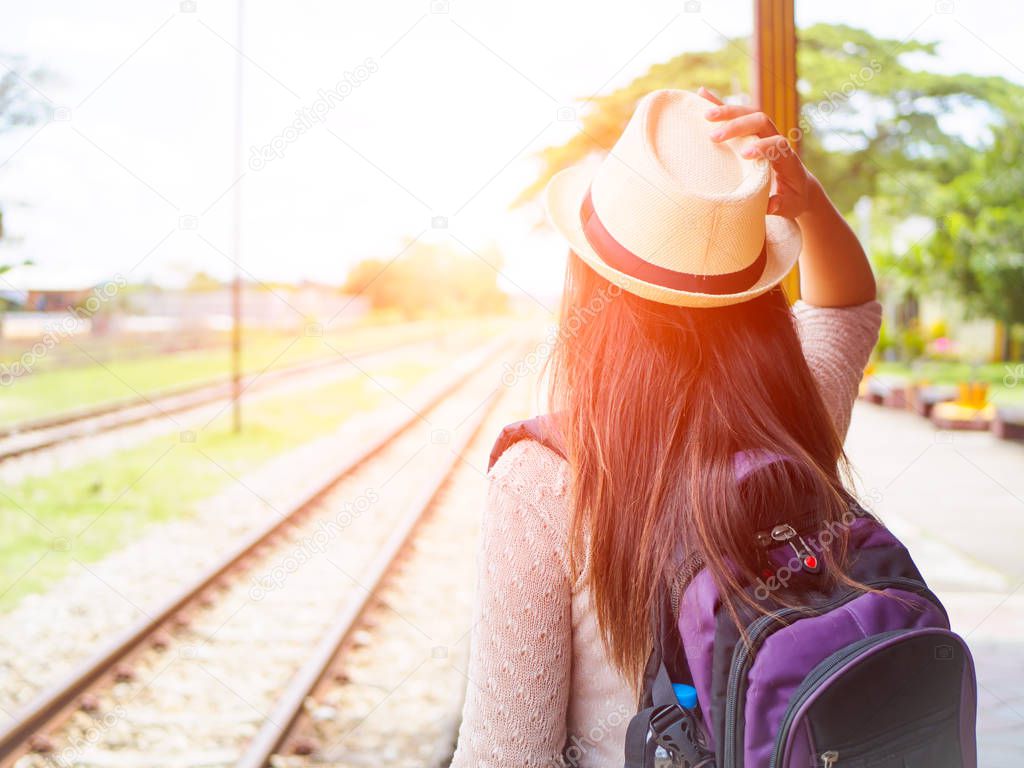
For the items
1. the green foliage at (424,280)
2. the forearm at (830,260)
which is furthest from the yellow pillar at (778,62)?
the green foliage at (424,280)

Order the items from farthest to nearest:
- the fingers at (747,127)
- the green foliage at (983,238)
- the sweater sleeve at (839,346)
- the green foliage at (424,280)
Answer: the green foliage at (424,280)
the green foliage at (983,238)
the sweater sleeve at (839,346)
the fingers at (747,127)

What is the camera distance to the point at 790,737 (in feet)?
3.02

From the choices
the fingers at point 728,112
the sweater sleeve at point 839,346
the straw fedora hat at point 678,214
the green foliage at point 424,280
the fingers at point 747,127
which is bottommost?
the green foliage at point 424,280

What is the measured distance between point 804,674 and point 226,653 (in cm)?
410

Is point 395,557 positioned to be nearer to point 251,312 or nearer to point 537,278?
point 537,278

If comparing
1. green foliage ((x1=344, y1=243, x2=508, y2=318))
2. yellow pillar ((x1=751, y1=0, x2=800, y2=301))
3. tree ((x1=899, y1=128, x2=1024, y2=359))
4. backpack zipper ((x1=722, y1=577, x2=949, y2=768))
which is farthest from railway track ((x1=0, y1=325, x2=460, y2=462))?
green foliage ((x1=344, y1=243, x2=508, y2=318))

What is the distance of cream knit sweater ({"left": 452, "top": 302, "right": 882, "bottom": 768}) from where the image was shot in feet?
3.31

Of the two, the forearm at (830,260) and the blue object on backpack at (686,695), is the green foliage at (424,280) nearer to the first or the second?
the forearm at (830,260)

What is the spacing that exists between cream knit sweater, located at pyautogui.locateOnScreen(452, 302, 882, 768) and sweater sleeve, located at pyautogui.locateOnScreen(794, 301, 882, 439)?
59cm

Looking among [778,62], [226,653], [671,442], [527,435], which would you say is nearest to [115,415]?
[226,653]

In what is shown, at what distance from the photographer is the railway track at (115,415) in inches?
392

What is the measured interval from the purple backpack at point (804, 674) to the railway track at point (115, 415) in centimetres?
953

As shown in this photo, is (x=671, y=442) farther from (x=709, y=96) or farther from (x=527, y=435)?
(x=709, y=96)

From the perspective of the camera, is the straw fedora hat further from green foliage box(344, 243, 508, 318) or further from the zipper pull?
green foliage box(344, 243, 508, 318)
